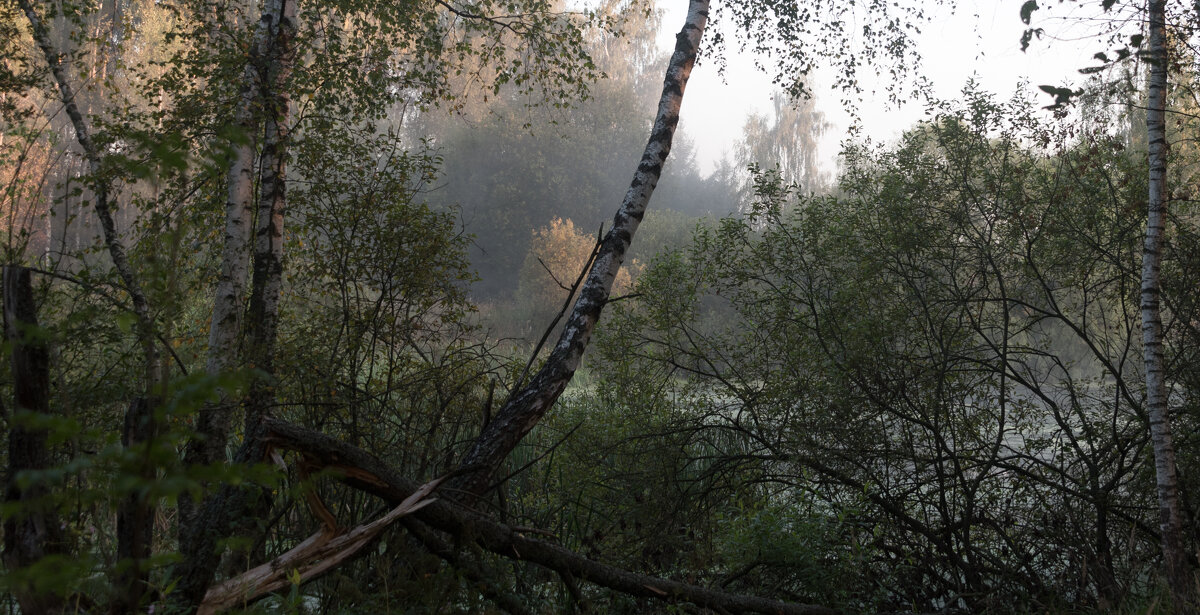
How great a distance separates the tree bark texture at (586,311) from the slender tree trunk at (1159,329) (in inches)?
112

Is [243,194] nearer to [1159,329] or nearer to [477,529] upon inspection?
[477,529]

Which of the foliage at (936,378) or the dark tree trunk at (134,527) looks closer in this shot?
the dark tree trunk at (134,527)

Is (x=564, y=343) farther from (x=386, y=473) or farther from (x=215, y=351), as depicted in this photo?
(x=215, y=351)

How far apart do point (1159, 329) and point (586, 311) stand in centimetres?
336

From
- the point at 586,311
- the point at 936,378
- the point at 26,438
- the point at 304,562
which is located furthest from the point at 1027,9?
the point at 26,438

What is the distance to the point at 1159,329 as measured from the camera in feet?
14.4

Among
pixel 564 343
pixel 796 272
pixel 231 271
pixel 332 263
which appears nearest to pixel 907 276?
pixel 796 272

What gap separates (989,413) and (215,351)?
5.94m

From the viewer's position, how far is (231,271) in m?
5.19

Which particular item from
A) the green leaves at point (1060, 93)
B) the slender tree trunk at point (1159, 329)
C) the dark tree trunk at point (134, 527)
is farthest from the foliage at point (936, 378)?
the dark tree trunk at point (134, 527)

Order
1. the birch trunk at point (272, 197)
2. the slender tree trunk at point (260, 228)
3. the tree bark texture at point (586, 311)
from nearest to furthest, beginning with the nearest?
the tree bark texture at point (586, 311), the slender tree trunk at point (260, 228), the birch trunk at point (272, 197)

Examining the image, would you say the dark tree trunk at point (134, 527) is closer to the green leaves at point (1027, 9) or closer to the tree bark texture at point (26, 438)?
the tree bark texture at point (26, 438)

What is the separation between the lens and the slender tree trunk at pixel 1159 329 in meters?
4.21

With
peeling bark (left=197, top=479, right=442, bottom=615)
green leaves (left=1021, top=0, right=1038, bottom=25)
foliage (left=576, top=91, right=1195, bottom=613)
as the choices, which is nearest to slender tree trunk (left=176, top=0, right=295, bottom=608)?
peeling bark (left=197, top=479, right=442, bottom=615)
